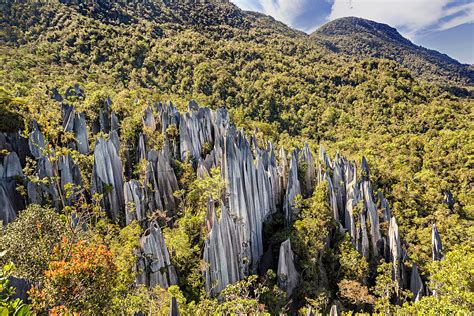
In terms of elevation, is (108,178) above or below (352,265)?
above

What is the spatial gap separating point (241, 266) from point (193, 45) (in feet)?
244

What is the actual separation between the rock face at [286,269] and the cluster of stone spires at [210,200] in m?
0.07

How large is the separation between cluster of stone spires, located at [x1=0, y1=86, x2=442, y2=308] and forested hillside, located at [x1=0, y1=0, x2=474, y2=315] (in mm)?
125

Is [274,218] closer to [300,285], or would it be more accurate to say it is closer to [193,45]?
[300,285]

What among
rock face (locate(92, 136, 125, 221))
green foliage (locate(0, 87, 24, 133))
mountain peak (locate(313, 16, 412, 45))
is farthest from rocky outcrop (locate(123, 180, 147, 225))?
mountain peak (locate(313, 16, 412, 45))

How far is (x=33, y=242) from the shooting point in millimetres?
10688

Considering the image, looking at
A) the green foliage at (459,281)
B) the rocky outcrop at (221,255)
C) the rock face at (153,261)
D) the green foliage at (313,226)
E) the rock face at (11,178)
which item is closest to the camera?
the green foliage at (459,281)

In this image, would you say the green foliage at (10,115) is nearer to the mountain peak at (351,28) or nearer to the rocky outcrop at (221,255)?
the rocky outcrop at (221,255)

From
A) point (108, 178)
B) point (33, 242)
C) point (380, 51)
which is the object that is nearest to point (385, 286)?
point (33, 242)

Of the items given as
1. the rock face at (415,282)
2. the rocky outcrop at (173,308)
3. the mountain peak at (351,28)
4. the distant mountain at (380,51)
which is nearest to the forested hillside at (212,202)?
the rock face at (415,282)

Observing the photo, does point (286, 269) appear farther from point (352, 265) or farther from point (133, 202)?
point (133, 202)

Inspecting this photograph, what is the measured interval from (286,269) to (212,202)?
7.55m

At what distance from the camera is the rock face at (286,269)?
68.6 ft

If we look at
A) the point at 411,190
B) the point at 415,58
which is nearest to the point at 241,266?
the point at 411,190
